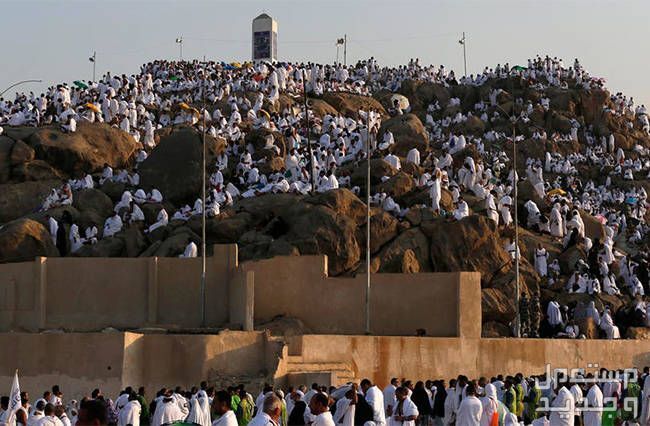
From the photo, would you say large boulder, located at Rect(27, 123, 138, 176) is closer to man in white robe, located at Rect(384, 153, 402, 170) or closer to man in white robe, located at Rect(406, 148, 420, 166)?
man in white robe, located at Rect(384, 153, 402, 170)

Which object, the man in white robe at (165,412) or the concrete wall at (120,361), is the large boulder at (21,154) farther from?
the man in white robe at (165,412)

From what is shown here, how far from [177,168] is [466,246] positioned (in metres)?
11.3

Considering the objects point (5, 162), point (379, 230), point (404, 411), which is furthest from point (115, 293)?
point (5, 162)

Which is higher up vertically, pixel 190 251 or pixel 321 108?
pixel 321 108

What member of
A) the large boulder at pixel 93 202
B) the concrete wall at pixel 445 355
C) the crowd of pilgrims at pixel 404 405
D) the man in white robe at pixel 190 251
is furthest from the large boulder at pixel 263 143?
the crowd of pilgrims at pixel 404 405

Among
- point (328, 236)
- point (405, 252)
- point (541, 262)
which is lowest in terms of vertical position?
point (541, 262)

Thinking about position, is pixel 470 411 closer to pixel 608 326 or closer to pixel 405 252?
pixel 405 252

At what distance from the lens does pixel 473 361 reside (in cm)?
3394

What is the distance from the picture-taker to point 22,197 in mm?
46094

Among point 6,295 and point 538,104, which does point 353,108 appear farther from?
point 6,295

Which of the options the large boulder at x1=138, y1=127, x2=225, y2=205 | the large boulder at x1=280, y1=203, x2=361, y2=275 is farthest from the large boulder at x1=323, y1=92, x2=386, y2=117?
the large boulder at x1=280, y1=203, x2=361, y2=275

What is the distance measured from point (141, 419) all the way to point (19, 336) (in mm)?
6362

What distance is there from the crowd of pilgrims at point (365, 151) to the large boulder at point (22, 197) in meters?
1.13

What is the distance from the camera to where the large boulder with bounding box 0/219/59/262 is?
128 ft
